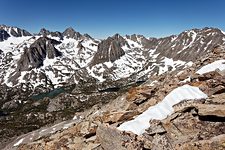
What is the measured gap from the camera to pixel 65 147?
3916cm

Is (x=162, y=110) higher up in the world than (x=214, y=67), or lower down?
lower down

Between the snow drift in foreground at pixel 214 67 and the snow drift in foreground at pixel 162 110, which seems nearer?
the snow drift in foreground at pixel 162 110

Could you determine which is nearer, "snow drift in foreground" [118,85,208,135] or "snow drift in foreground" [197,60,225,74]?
"snow drift in foreground" [118,85,208,135]

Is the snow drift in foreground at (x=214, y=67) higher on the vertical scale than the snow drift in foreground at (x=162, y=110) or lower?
higher

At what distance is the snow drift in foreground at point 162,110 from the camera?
106 ft

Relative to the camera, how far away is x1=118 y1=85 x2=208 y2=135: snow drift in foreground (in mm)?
32188

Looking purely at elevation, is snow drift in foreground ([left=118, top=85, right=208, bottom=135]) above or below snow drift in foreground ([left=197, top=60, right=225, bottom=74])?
below

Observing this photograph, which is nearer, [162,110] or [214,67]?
[162,110]

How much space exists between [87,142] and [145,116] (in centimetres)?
735

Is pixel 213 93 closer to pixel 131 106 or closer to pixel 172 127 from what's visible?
pixel 172 127

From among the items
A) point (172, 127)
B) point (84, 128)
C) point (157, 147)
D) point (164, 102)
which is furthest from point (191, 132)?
point (84, 128)

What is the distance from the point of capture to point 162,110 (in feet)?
115

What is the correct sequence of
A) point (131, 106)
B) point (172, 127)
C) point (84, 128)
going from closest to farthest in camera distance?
point (172, 127), point (84, 128), point (131, 106)

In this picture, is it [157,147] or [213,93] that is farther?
[213,93]
